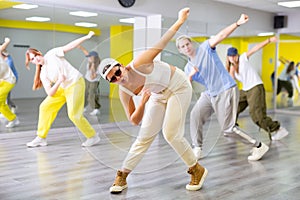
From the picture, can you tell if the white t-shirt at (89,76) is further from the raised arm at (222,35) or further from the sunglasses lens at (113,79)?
the raised arm at (222,35)

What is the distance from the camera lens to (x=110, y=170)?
4020 mm

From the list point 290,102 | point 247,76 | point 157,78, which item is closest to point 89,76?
point 157,78

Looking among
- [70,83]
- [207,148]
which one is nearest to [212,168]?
[207,148]

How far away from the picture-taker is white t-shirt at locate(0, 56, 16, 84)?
5801 millimetres

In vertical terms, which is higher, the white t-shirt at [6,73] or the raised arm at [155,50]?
the raised arm at [155,50]

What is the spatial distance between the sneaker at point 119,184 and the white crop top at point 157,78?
77 centimetres

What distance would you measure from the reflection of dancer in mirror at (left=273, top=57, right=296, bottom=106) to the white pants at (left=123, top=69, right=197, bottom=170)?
7.74 metres

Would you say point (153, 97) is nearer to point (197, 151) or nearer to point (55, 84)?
point (197, 151)

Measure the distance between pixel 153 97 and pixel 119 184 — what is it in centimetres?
76

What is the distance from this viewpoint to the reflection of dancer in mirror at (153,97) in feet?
9.35

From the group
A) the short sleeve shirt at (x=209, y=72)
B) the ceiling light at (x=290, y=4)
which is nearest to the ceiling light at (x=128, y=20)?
the short sleeve shirt at (x=209, y=72)

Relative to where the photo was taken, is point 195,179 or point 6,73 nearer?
point 195,179

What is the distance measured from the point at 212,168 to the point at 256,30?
648 cm

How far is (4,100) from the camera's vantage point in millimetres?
5957
